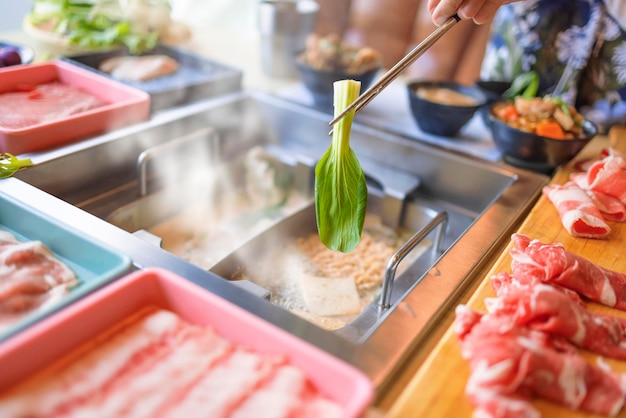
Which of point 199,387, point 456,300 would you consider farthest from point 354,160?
point 199,387

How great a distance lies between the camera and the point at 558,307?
947 millimetres

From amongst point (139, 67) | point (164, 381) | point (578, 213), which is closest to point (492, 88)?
point (578, 213)

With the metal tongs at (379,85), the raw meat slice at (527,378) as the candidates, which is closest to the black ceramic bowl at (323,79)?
the metal tongs at (379,85)

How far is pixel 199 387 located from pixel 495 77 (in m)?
2.06

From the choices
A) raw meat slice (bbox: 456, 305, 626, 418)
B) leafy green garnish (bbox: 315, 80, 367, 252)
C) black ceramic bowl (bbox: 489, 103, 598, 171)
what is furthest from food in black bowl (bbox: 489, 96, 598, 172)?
raw meat slice (bbox: 456, 305, 626, 418)

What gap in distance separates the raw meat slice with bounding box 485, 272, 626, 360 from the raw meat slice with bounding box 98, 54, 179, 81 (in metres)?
1.49

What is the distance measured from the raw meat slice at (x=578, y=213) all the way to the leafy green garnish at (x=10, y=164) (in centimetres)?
136

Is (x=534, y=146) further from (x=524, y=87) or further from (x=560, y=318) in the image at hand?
(x=560, y=318)

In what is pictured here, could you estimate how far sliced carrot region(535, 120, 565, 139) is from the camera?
1.67m

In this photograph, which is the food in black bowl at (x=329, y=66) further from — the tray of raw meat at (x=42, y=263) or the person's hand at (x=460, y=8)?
the tray of raw meat at (x=42, y=263)

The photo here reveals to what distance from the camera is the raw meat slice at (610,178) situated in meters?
1.42

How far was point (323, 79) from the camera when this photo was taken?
6.44ft

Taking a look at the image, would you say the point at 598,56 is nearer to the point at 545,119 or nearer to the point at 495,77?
the point at 495,77

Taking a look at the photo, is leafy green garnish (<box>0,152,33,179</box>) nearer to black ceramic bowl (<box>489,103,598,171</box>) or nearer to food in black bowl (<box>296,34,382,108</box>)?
food in black bowl (<box>296,34,382,108</box>)
